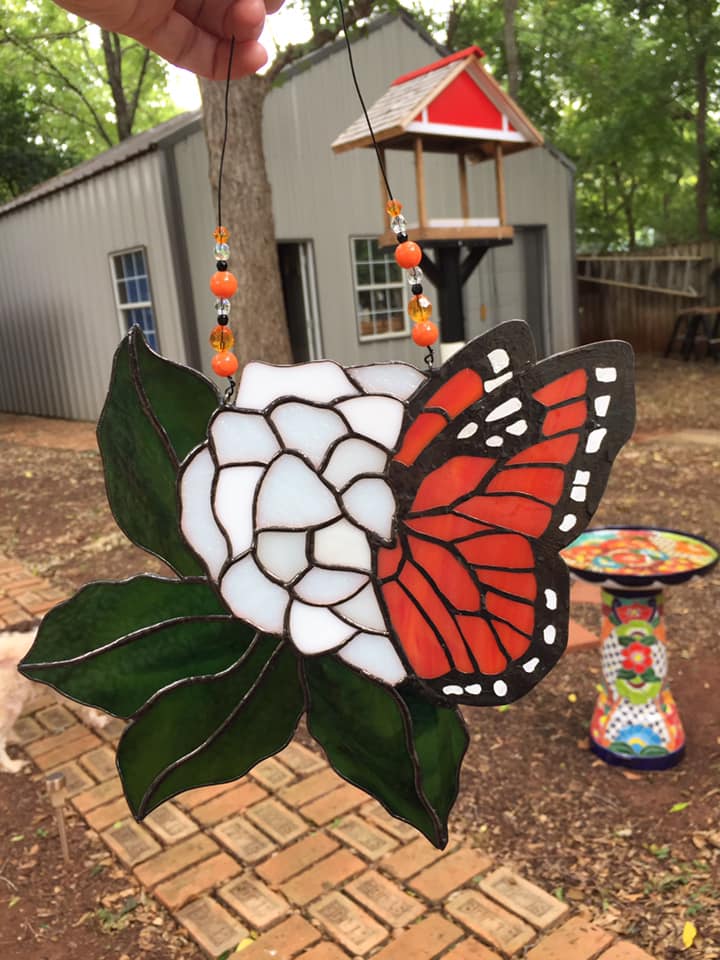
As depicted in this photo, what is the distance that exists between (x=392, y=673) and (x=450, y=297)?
13.6 ft

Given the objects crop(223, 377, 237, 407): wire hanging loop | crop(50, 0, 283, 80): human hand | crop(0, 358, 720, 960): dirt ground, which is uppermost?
crop(50, 0, 283, 80): human hand

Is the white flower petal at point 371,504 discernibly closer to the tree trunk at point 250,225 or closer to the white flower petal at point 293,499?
the white flower petal at point 293,499

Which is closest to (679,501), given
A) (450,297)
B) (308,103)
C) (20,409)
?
(450,297)

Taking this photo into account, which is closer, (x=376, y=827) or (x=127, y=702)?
(x=127, y=702)

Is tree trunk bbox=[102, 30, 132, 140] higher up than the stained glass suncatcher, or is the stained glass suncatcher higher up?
tree trunk bbox=[102, 30, 132, 140]

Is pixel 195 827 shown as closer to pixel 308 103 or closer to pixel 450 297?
pixel 450 297

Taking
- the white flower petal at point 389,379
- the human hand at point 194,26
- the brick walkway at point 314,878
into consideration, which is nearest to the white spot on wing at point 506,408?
the white flower petal at point 389,379

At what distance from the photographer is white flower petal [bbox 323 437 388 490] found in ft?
3.39

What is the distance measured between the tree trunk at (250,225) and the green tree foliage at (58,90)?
27.4 feet

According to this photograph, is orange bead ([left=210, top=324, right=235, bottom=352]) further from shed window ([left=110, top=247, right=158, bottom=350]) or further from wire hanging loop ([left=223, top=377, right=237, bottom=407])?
shed window ([left=110, top=247, right=158, bottom=350])

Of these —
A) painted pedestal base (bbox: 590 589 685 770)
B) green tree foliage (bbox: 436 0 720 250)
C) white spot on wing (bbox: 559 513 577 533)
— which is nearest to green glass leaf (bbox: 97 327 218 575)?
white spot on wing (bbox: 559 513 577 533)

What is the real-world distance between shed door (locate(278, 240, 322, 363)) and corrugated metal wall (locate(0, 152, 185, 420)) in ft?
5.25

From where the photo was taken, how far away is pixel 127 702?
1.15 metres

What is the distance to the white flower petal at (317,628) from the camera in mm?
1070
